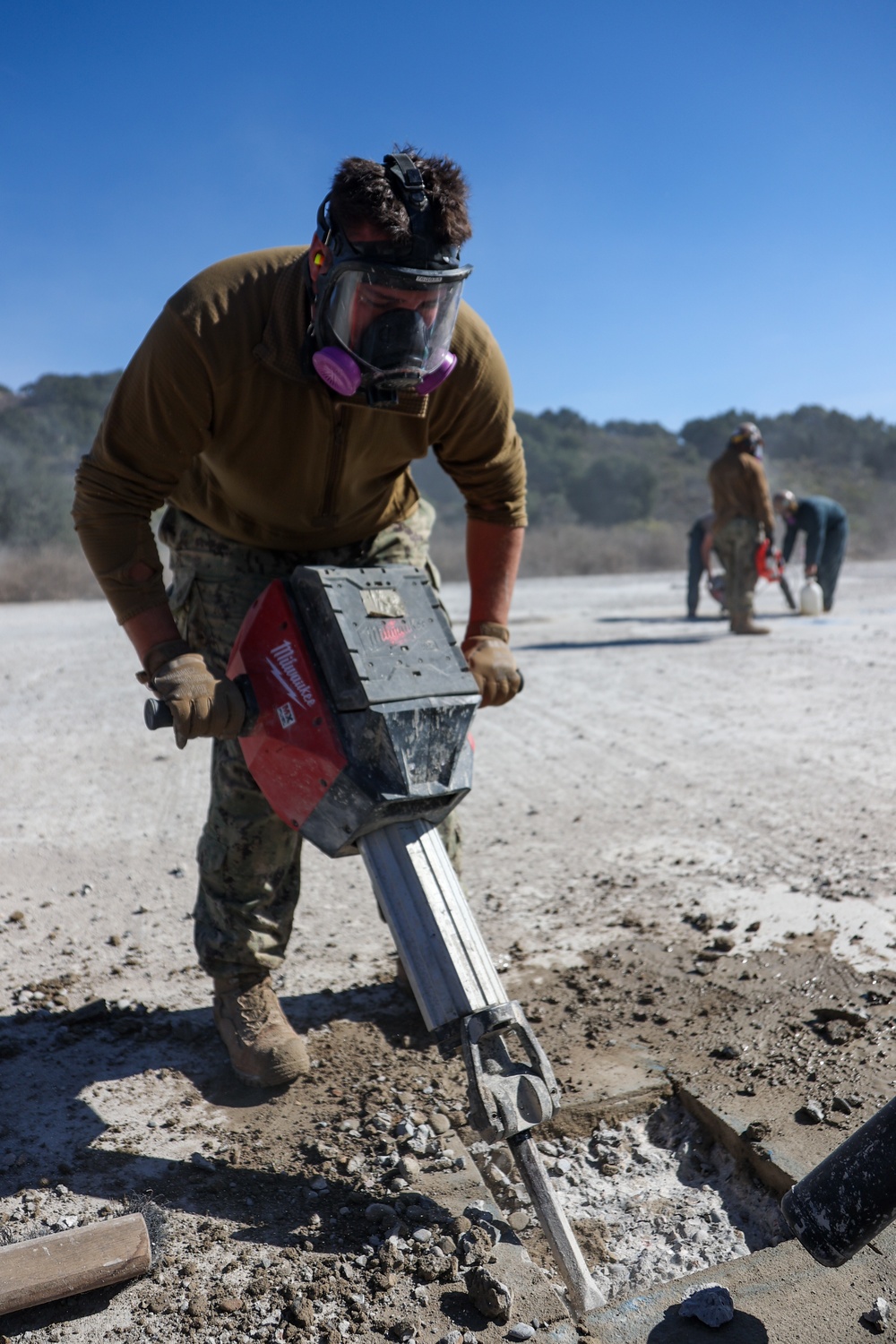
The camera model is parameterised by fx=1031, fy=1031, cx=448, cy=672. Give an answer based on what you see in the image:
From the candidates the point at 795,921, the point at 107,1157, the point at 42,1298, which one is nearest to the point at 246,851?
the point at 107,1157

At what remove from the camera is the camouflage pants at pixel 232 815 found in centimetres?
258

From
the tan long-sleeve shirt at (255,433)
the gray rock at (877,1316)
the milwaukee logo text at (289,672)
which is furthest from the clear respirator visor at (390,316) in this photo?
the gray rock at (877,1316)

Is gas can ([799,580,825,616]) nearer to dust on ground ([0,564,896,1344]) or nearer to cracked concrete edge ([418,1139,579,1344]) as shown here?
dust on ground ([0,564,896,1344])

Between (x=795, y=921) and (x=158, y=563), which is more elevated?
(x=158, y=563)

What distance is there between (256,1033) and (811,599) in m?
8.76

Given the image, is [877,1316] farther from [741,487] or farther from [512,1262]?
[741,487]

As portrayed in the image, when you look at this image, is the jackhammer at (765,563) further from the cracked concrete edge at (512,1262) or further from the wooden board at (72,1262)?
the wooden board at (72,1262)

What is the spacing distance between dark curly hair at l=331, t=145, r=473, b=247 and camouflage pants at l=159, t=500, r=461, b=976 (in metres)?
0.85

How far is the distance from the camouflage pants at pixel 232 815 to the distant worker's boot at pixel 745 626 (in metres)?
6.85

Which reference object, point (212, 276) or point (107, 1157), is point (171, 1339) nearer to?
→ point (107, 1157)

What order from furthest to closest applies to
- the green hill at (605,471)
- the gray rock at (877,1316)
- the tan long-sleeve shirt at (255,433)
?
1. the green hill at (605,471)
2. the tan long-sleeve shirt at (255,433)
3. the gray rock at (877,1316)

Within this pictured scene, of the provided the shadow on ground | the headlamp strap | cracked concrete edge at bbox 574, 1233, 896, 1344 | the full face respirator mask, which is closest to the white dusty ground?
the shadow on ground

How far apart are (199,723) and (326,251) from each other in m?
1.01

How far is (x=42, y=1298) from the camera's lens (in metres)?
1.73
